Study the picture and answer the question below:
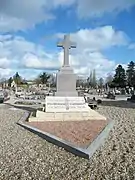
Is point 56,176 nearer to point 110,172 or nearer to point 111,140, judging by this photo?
point 110,172

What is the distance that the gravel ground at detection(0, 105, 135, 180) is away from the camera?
5.10 meters

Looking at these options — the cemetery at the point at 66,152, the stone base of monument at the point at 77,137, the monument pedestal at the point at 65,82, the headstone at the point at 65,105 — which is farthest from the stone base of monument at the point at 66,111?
the stone base of monument at the point at 77,137

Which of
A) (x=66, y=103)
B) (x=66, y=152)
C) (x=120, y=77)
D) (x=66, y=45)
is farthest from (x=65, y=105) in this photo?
(x=120, y=77)

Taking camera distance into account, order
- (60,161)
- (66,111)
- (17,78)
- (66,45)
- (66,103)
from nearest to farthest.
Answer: (60,161) < (66,111) < (66,103) < (66,45) < (17,78)

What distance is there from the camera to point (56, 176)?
5.07 metres

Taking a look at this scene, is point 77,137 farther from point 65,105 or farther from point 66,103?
point 66,103

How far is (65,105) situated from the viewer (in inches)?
546

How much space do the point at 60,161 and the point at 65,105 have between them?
7.89 meters

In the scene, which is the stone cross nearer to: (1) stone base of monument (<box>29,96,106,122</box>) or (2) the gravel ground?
(1) stone base of monument (<box>29,96,106,122</box>)

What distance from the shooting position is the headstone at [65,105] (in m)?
13.6

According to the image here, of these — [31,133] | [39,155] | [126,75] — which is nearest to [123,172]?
[39,155]

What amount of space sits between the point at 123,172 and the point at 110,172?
0.25m

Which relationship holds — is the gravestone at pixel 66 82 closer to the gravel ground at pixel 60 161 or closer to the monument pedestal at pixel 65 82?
the monument pedestal at pixel 65 82

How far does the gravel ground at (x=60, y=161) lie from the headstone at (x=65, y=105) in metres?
5.25
